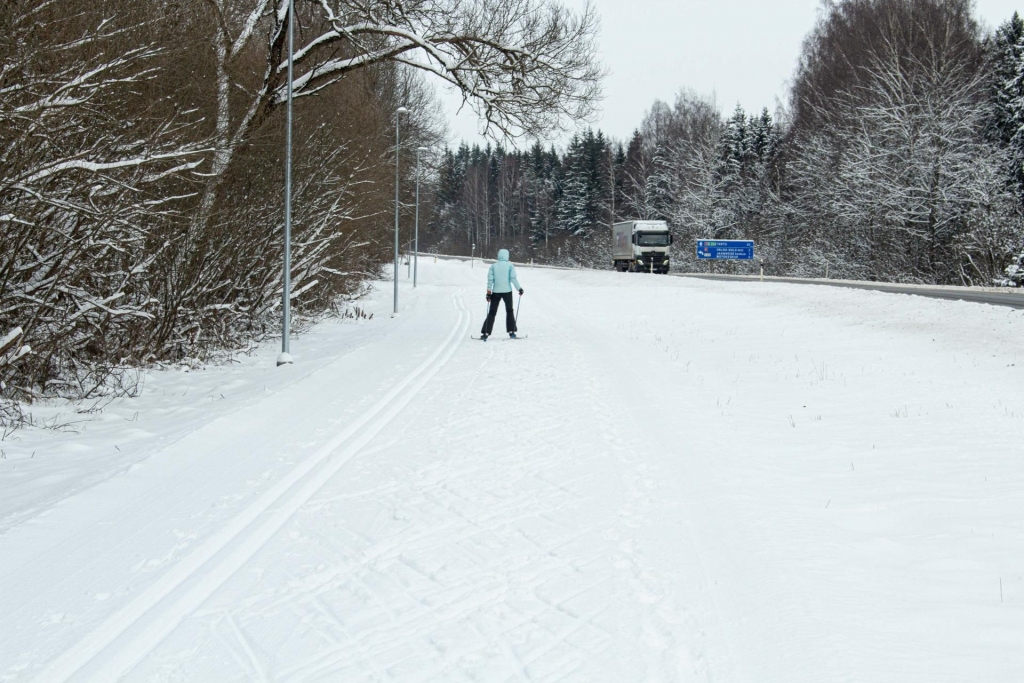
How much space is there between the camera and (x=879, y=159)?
3684cm

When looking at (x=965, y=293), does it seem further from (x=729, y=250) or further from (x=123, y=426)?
(x=729, y=250)

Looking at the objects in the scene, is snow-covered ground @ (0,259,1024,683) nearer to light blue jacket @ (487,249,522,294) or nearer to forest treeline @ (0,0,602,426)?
forest treeline @ (0,0,602,426)

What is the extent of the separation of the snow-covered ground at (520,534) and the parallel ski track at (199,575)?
19mm

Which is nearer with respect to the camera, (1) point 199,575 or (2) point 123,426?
Answer: (1) point 199,575

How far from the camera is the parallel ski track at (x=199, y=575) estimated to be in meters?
3.51

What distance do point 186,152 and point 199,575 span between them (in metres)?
6.15

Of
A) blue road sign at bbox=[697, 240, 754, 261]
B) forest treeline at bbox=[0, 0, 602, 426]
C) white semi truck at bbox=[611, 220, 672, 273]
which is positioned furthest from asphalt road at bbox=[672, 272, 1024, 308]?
blue road sign at bbox=[697, 240, 754, 261]

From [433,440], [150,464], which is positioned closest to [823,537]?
[433,440]

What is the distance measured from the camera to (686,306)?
2773cm

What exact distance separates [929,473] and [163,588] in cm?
598

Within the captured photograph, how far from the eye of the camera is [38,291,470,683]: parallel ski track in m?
3.51

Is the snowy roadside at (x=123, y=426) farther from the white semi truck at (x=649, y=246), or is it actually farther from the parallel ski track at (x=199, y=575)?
the white semi truck at (x=649, y=246)

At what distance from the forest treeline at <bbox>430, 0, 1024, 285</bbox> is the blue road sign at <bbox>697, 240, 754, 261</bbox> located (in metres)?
2.71

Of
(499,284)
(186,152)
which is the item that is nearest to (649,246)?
(499,284)
